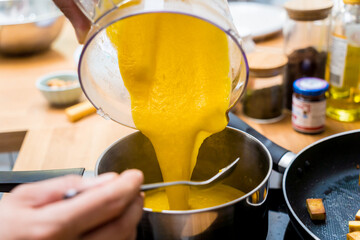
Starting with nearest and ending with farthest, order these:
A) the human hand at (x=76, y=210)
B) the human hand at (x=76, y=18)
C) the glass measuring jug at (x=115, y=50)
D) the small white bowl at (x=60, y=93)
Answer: the human hand at (x=76, y=210)
the glass measuring jug at (x=115, y=50)
the human hand at (x=76, y=18)
the small white bowl at (x=60, y=93)

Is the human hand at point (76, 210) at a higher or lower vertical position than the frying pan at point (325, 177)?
higher

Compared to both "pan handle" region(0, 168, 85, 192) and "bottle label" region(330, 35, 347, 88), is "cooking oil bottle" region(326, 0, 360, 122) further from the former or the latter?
"pan handle" region(0, 168, 85, 192)

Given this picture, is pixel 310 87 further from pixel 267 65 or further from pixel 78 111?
pixel 78 111

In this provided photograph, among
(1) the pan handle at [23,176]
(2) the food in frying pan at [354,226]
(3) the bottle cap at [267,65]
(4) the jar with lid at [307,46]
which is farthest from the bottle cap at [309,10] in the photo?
(1) the pan handle at [23,176]

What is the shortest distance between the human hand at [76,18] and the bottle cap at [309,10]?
510mm

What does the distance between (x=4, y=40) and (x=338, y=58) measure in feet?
3.56

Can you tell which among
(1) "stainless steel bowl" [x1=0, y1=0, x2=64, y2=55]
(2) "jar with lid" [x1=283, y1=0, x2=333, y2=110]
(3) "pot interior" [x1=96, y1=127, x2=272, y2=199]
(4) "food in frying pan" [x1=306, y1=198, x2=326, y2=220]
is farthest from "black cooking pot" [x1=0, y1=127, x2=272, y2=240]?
(1) "stainless steel bowl" [x1=0, y1=0, x2=64, y2=55]

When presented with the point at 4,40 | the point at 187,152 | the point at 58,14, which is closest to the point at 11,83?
→ the point at 4,40

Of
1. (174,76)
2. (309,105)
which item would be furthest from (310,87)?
(174,76)

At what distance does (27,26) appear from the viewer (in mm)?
1463

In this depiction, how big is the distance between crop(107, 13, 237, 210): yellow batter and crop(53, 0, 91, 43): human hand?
130 mm

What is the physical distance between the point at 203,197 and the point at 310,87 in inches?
13.8

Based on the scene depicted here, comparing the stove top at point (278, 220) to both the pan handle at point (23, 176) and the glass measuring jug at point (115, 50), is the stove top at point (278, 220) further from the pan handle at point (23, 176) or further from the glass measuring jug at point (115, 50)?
the pan handle at point (23, 176)

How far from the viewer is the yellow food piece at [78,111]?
1153 mm
